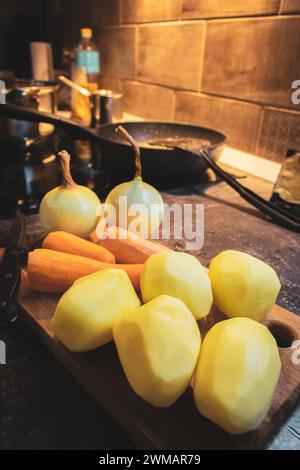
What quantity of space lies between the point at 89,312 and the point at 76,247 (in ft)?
0.69

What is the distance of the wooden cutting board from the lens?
1.07 ft

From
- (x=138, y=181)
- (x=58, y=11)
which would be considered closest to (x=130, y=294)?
(x=138, y=181)

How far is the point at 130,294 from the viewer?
1.37 feet

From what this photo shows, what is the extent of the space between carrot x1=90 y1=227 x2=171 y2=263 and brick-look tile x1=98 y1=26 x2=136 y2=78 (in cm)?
129

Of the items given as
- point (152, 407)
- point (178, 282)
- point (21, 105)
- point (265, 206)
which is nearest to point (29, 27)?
point (21, 105)

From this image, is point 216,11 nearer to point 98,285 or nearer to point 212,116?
point 212,116

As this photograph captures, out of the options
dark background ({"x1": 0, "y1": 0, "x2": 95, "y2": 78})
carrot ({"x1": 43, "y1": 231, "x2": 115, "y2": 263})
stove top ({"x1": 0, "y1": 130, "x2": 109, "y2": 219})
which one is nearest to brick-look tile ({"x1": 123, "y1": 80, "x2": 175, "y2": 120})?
stove top ({"x1": 0, "y1": 130, "x2": 109, "y2": 219})

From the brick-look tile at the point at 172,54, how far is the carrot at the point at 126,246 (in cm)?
93

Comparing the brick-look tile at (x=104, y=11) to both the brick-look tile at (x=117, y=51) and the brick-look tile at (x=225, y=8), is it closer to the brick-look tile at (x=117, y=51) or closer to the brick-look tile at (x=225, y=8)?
the brick-look tile at (x=117, y=51)

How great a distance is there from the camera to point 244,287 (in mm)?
428

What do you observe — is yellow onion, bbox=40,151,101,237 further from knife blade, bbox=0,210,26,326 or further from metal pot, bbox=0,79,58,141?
metal pot, bbox=0,79,58,141

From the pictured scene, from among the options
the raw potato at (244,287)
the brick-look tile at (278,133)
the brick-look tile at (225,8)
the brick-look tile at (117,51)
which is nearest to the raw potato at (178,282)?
the raw potato at (244,287)

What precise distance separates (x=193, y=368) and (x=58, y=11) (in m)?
2.31

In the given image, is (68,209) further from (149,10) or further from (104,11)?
(104,11)
